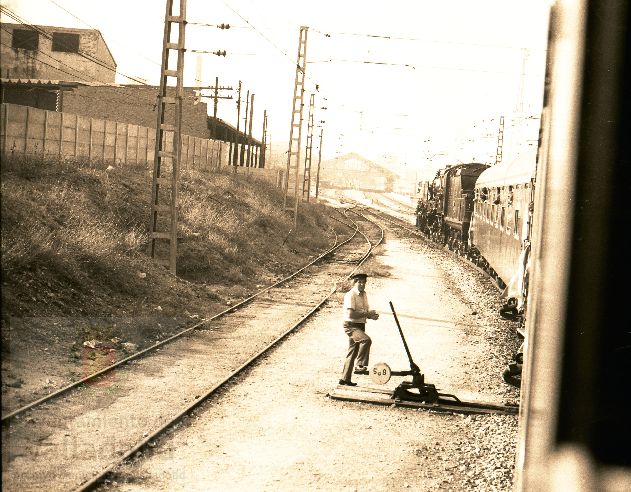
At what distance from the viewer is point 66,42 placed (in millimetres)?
55031

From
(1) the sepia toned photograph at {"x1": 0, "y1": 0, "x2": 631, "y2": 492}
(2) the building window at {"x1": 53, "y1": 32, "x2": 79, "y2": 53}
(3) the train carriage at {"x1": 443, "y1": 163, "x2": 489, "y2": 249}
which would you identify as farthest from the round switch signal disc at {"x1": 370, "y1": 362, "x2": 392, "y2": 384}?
(2) the building window at {"x1": 53, "y1": 32, "x2": 79, "y2": 53}

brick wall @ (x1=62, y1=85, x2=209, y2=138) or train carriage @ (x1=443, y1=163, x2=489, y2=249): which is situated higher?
brick wall @ (x1=62, y1=85, x2=209, y2=138)

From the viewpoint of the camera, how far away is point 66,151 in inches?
1118

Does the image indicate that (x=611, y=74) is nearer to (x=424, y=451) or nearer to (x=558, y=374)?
(x=558, y=374)

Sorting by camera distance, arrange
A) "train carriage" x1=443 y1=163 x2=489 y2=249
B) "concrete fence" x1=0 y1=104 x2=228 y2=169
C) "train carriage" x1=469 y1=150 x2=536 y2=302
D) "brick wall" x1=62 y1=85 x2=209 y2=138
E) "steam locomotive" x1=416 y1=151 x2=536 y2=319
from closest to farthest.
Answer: "steam locomotive" x1=416 y1=151 x2=536 y2=319
"train carriage" x1=469 y1=150 x2=536 y2=302
"concrete fence" x1=0 y1=104 x2=228 y2=169
"train carriage" x1=443 y1=163 x2=489 y2=249
"brick wall" x1=62 y1=85 x2=209 y2=138

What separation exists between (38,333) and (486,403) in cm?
701

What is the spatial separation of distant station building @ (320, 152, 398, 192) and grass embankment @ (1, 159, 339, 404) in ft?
343

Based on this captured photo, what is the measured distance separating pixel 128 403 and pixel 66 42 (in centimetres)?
5066

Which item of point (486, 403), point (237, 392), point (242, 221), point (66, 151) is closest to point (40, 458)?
point (237, 392)

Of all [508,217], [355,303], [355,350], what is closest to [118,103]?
[508,217]

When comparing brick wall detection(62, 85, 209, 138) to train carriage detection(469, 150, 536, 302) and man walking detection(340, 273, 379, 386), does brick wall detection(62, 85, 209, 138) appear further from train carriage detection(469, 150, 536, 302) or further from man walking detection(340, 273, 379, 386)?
man walking detection(340, 273, 379, 386)

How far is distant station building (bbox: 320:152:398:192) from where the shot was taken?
13400 centimetres

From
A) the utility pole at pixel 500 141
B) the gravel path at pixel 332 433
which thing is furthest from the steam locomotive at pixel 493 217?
the utility pole at pixel 500 141

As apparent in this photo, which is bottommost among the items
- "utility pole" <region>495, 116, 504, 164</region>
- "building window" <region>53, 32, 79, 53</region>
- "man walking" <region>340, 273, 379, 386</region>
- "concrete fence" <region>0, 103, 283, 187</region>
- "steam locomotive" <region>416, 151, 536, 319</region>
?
"man walking" <region>340, 273, 379, 386</region>
